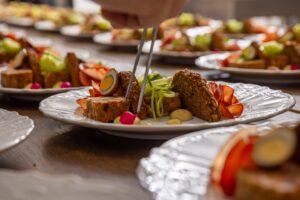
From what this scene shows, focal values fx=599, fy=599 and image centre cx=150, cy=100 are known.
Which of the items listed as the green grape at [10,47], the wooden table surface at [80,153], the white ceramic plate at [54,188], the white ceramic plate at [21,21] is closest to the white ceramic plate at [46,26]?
the white ceramic plate at [21,21]

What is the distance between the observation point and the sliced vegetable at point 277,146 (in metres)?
0.77

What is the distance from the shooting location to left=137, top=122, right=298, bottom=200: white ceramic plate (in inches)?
34.1

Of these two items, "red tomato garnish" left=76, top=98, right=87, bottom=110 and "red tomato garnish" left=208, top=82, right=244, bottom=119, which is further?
"red tomato garnish" left=76, top=98, right=87, bottom=110

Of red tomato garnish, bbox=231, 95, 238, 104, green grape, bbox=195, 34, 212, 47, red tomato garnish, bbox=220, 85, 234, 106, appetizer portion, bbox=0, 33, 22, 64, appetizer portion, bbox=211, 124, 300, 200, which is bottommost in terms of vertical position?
appetizer portion, bbox=0, 33, 22, 64

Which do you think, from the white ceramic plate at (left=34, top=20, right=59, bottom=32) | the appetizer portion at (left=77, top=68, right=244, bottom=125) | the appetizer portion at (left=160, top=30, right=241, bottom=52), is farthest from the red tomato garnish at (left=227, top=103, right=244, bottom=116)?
the white ceramic plate at (left=34, top=20, right=59, bottom=32)

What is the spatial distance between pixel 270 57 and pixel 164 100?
901mm

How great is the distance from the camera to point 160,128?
1.25 m

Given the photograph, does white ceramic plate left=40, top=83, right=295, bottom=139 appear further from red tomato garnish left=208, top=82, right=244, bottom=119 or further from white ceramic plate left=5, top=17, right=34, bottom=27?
white ceramic plate left=5, top=17, right=34, bottom=27

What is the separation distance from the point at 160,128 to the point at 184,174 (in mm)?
321

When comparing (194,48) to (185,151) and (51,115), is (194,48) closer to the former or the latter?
(51,115)

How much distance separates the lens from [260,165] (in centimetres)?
77

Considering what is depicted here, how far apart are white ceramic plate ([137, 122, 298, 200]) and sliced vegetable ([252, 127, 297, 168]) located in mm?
91

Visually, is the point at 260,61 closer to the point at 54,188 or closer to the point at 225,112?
the point at 225,112

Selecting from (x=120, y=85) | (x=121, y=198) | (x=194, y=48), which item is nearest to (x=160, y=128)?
(x=120, y=85)
